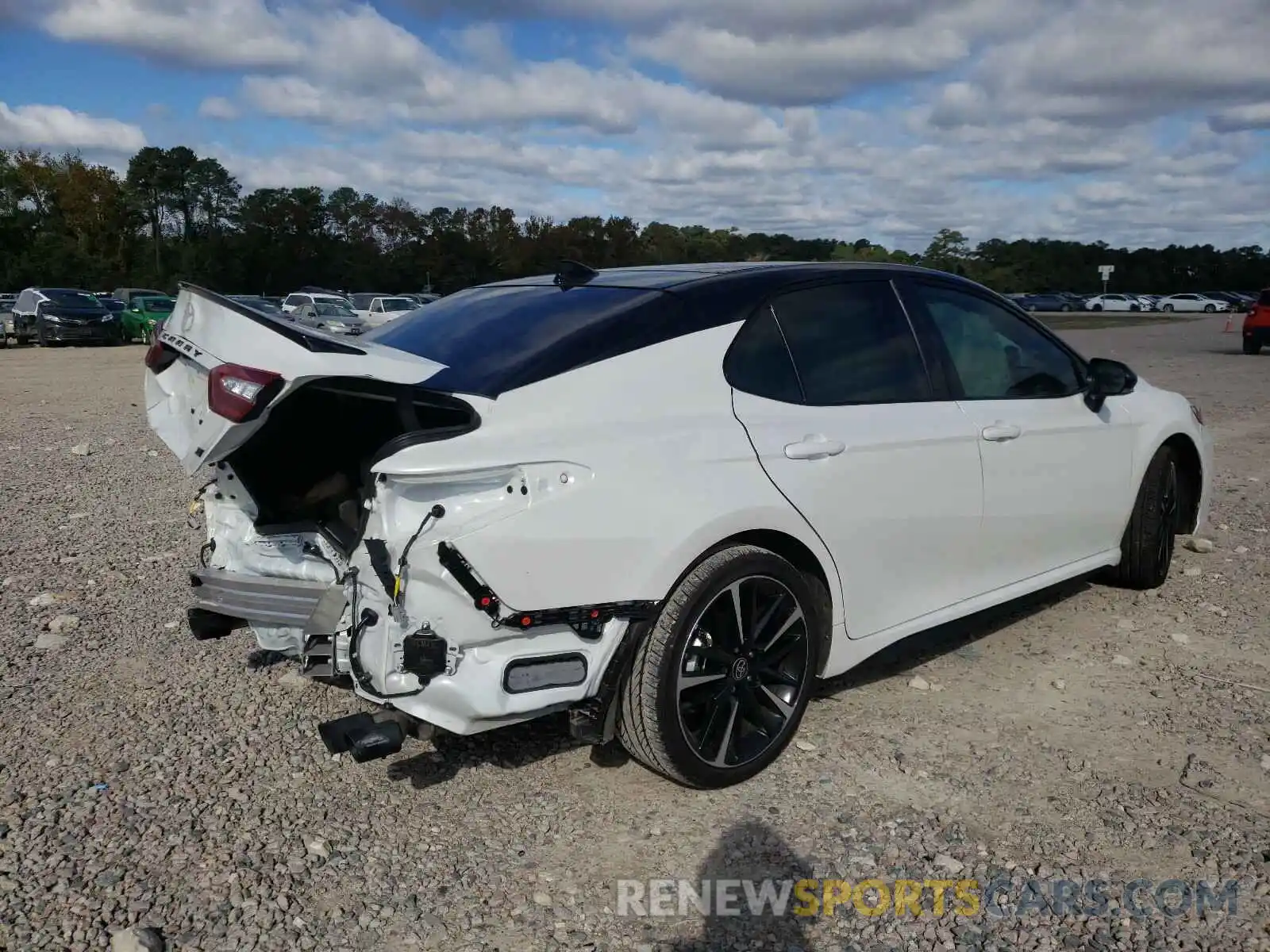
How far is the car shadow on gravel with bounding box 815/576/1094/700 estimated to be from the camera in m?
4.45

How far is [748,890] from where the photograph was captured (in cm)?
295

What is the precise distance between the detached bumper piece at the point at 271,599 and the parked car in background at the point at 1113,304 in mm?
82205

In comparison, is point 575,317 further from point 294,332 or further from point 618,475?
point 294,332

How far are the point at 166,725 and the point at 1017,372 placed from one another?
3.71 m

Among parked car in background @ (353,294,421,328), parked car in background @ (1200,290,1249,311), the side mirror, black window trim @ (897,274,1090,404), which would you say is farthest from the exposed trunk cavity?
parked car in background @ (1200,290,1249,311)

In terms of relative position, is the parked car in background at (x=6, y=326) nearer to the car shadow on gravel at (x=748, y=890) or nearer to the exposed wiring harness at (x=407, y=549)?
the exposed wiring harness at (x=407, y=549)

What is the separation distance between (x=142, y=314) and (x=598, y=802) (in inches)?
1375

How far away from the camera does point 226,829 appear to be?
3213 mm

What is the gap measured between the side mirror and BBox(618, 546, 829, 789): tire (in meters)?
2.02

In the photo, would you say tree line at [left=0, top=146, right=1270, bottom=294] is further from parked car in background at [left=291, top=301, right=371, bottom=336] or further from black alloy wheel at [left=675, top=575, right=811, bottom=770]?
black alloy wheel at [left=675, top=575, right=811, bottom=770]

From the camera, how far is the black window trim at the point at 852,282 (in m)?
3.66

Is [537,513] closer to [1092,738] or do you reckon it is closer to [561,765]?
[561,765]

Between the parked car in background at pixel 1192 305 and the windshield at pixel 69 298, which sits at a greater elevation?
the parked car in background at pixel 1192 305

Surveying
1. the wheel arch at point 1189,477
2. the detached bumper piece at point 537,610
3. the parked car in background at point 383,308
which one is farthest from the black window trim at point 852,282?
the parked car in background at point 383,308
